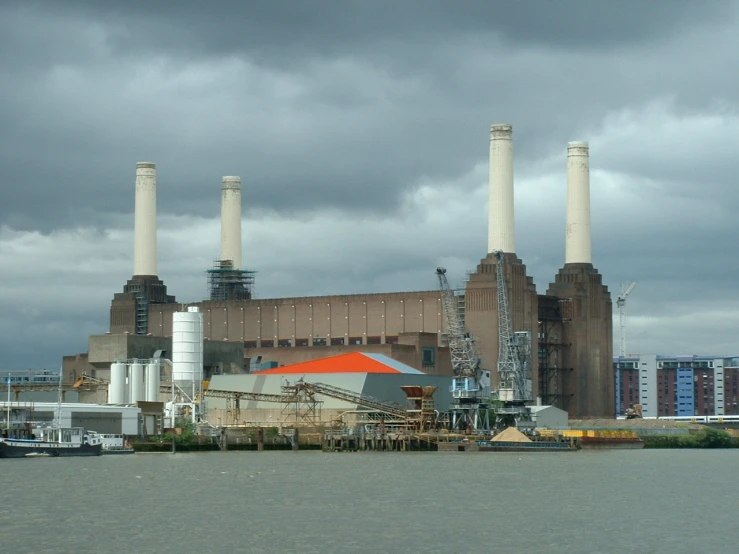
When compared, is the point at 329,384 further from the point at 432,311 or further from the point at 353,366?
the point at 432,311

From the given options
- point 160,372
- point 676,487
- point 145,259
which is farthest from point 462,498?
point 145,259

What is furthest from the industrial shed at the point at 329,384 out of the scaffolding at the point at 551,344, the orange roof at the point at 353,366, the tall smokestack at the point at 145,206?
the tall smokestack at the point at 145,206

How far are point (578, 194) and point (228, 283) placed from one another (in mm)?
44208

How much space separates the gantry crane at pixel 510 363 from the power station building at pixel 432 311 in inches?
33.0

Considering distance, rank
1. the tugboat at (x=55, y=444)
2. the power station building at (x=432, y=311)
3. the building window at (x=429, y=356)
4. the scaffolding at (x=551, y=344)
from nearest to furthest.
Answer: the tugboat at (x=55, y=444)
the power station building at (x=432, y=311)
the building window at (x=429, y=356)
the scaffolding at (x=551, y=344)

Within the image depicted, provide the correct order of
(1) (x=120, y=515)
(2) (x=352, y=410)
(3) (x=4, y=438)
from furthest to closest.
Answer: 1. (2) (x=352, y=410)
2. (3) (x=4, y=438)
3. (1) (x=120, y=515)

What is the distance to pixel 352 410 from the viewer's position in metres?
127

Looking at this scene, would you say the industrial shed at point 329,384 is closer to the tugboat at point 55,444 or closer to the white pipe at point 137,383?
the white pipe at point 137,383

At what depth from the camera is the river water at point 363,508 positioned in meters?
48.7

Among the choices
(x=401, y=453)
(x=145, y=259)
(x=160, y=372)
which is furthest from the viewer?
(x=145, y=259)

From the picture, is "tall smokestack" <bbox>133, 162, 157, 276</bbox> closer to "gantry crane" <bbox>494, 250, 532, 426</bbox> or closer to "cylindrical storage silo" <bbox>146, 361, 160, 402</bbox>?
"cylindrical storage silo" <bbox>146, 361, 160, 402</bbox>

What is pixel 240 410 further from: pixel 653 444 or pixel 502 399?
pixel 653 444

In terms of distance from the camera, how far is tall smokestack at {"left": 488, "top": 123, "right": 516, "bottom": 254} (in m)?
140

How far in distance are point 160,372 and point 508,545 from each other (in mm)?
94020
